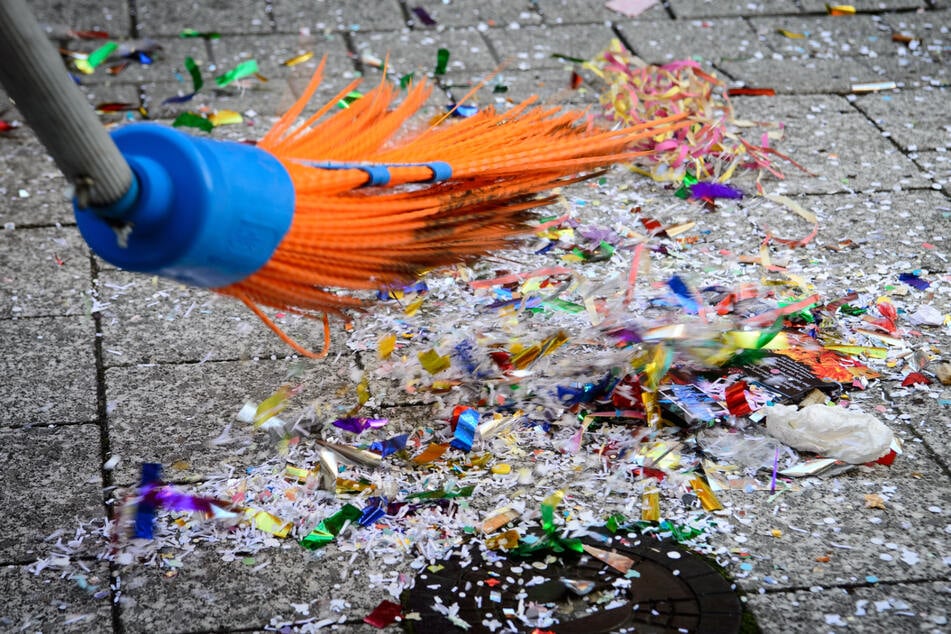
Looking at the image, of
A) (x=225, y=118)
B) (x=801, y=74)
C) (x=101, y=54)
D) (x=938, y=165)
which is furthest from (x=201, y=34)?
(x=938, y=165)

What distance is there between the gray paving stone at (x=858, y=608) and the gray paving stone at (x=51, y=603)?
1293 millimetres

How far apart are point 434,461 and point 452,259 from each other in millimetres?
479

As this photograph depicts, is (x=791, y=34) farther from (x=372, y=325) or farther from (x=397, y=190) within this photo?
(x=397, y=190)

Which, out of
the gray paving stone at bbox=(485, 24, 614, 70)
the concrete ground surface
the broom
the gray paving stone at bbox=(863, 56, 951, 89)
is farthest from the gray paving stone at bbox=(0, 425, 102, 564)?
the gray paving stone at bbox=(863, 56, 951, 89)

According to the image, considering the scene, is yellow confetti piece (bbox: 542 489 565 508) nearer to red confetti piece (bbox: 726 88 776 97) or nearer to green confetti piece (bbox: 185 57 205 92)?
red confetti piece (bbox: 726 88 776 97)

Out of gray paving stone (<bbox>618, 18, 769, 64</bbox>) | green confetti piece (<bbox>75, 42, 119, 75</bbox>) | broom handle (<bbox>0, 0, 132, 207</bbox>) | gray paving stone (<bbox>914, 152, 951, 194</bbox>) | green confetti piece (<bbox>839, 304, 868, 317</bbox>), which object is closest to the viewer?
broom handle (<bbox>0, 0, 132, 207</bbox>)

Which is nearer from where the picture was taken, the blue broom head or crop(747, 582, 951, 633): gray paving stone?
the blue broom head

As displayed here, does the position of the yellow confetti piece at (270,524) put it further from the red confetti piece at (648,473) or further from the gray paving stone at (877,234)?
the gray paving stone at (877,234)

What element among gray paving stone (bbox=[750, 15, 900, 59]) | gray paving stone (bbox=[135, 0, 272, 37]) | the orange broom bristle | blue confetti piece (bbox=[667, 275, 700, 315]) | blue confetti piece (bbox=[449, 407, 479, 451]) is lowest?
blue confetti piece (bbox=[449, 407, 479, 451])

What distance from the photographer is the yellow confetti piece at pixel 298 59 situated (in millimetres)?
4770

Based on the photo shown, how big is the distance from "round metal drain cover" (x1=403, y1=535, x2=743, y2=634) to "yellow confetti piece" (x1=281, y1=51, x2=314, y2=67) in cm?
298

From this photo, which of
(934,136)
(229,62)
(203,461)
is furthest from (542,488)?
(229,62)

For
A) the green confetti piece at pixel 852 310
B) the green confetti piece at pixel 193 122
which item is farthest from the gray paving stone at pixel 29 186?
the green confetti piece at pixel 852 310

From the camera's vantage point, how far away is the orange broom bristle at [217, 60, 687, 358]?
2154 millimetres
